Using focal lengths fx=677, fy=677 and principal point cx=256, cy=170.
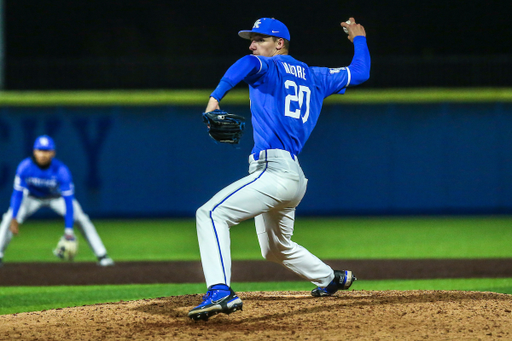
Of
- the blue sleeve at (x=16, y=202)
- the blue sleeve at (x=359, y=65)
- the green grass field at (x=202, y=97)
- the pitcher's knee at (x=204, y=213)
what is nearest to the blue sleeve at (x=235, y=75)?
the pitcher's knee at (x=204, y=213)

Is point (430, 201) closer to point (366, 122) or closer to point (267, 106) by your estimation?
point (366, 122)

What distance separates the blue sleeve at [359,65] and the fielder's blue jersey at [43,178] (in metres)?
5.01

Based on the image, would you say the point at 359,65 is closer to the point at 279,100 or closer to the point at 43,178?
the point at 279,100

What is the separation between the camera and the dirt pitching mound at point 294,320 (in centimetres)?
408

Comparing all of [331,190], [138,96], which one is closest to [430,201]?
[331,190]

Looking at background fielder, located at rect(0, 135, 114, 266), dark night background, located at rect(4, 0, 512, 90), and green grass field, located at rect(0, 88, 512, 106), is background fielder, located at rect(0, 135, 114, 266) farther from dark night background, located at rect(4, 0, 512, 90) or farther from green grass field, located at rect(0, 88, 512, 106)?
dark night background, located at rect(4, 0, 512, 90)

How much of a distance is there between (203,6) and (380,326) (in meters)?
16.5

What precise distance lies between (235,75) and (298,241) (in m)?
7.51

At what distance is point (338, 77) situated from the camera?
4.85m

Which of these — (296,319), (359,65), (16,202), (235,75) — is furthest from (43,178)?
(235,75)

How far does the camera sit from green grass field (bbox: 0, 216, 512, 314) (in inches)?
269

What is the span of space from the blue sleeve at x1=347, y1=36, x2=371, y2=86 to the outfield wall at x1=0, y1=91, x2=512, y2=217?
33.7 ft

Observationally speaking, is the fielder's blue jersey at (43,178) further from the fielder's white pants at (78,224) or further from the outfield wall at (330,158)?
the outfield wall at (330,158)

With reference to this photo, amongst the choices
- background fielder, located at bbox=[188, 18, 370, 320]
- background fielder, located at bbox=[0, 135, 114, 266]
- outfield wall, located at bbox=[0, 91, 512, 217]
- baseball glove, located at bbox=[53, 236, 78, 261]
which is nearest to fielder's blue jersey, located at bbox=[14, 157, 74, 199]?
background fielder, located at bbox=[0, 135, 114, 266]
